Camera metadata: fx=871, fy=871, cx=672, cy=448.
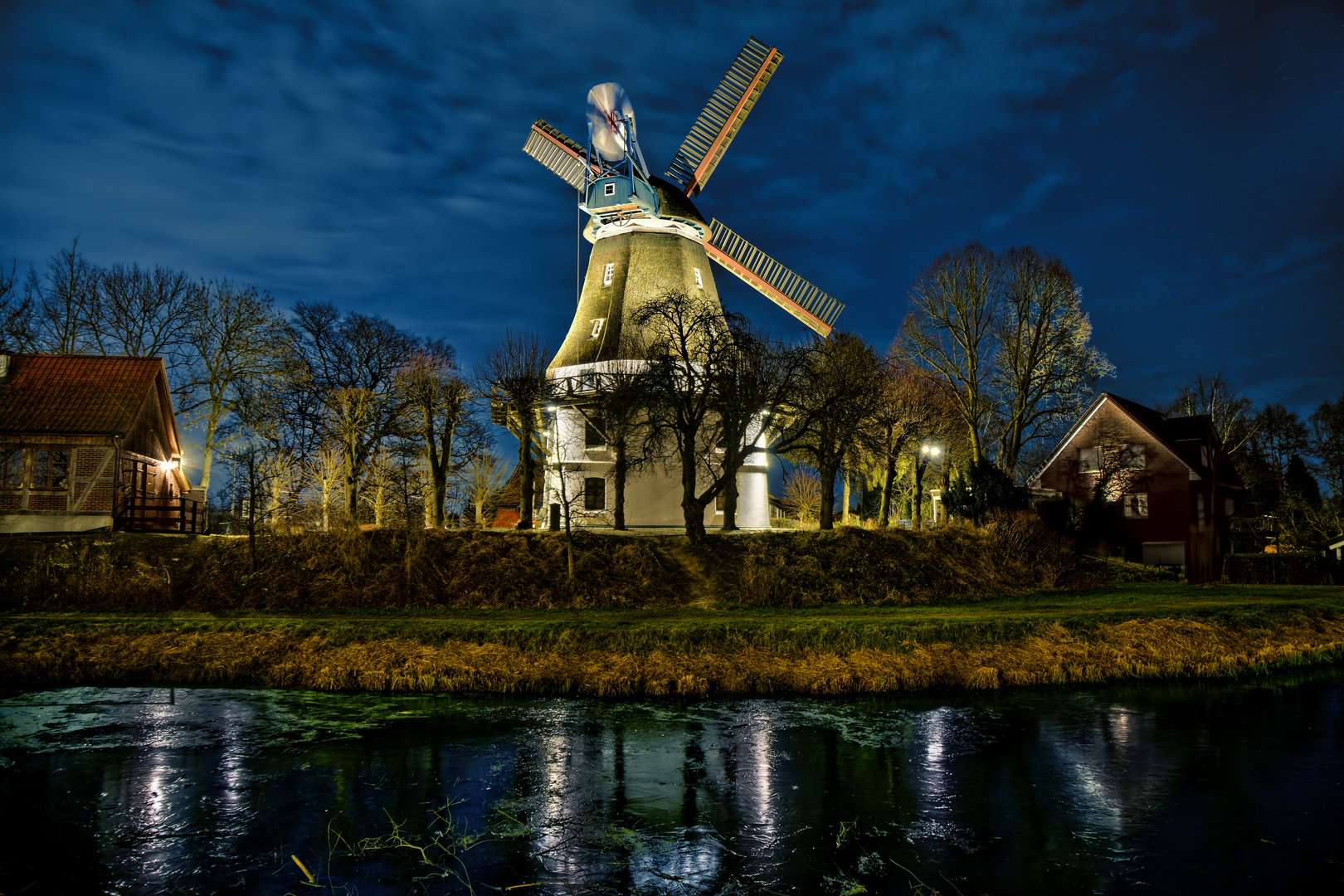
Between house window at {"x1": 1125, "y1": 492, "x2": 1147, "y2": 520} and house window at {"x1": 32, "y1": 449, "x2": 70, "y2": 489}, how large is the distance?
40830 millimetres

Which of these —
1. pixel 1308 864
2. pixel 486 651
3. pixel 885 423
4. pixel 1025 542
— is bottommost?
pixel 1308 864

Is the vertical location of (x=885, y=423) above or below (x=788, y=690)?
above

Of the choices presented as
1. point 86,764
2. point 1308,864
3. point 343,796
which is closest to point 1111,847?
point 1308,864

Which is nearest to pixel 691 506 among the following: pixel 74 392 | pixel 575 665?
pixel 575 665

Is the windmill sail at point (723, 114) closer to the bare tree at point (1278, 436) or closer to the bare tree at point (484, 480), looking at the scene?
the bare tree at point (484, 480)

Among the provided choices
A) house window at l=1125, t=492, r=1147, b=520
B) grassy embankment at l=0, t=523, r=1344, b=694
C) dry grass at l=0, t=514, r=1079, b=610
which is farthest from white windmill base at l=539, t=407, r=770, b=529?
house window at l=1125, t=492, r=1147, b=520

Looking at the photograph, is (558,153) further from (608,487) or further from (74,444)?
(74,444)

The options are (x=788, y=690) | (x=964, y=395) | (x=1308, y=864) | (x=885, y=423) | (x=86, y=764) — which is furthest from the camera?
(x=964, y=395)

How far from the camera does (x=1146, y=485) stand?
38.2m

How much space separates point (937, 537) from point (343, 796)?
2200 centimetres

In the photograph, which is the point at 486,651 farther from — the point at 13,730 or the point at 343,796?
the point at 13,730

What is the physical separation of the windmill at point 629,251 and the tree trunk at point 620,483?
2350mm

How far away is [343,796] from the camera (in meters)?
11.1

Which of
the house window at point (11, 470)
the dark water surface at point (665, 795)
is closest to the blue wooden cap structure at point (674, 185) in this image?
the house window at point (11, 470)
